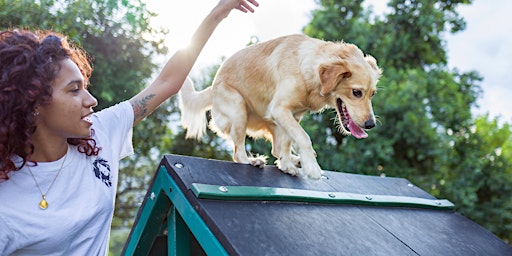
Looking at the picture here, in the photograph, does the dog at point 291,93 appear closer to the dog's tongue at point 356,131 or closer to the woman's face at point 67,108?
the dog's tongue at point 356,131

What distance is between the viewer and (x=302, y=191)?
2.58 meters

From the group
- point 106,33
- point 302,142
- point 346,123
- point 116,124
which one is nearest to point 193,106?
point 302,142

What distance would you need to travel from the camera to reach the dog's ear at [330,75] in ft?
9.50

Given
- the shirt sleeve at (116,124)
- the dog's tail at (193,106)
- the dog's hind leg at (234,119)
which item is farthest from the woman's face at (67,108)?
the dog's tail at (193,106)

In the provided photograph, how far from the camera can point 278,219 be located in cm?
222

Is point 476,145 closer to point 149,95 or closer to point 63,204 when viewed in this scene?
point 149,95

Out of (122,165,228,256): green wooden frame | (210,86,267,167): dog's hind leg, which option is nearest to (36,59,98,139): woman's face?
(122,165,228,256): green wooden frame

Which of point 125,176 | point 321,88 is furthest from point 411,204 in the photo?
point 125,176

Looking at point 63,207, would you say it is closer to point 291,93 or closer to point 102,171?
point 102,171

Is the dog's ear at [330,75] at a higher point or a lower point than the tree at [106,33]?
higher

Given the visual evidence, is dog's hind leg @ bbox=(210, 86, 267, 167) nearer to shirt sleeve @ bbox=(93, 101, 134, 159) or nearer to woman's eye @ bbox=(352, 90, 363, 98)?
woman's eye @ bbox=(352, 90, 363, 98)

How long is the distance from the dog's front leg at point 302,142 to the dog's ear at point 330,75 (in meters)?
0.27

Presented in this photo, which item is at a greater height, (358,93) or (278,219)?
(358,93)

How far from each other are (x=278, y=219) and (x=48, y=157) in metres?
1.02
